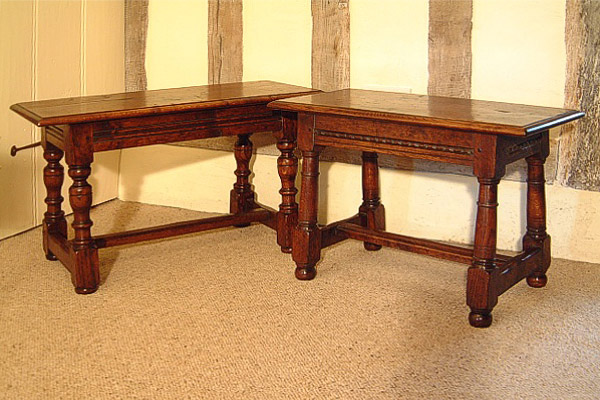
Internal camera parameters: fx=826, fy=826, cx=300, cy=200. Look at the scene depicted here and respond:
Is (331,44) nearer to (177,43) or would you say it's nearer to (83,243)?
(177,43)

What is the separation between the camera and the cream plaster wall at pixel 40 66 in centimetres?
353

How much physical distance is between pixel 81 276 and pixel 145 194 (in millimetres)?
1311

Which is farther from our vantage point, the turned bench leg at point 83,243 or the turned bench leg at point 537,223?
the turned bench leg at point 537,223

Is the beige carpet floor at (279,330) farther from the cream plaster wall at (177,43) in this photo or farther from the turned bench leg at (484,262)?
the cream plaster wall at (177,43)

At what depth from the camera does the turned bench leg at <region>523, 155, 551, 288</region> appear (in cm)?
301

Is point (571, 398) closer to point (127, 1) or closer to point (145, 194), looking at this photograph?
point (145, 194)

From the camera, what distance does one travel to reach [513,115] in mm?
2740

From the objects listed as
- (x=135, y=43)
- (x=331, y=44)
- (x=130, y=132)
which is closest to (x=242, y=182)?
(x=331, y=44)

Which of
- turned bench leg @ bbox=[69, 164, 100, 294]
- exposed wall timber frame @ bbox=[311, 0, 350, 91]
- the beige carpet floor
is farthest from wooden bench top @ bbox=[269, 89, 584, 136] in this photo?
turned bench leg @ bbox=[69, 164, 100, 294]

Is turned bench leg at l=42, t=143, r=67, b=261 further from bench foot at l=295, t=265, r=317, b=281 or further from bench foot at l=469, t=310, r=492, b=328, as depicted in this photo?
bench foot at l=469, t=310, r=492, b=328

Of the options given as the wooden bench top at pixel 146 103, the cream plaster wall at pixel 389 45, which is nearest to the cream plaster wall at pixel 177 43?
the wooden bench top at pixel 146 103

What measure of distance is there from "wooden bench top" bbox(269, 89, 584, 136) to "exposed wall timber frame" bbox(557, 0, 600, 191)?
1.14 ft

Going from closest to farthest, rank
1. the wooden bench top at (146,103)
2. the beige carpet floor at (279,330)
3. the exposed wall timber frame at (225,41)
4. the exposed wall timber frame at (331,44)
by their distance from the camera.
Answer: the beige carpet floor at (279,330), the wooden bench top at (146,103), the exposed wall timber frame at (331,44), the exposed wall timber frame at (225,41)

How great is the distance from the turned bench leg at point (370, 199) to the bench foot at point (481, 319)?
0.82 m
